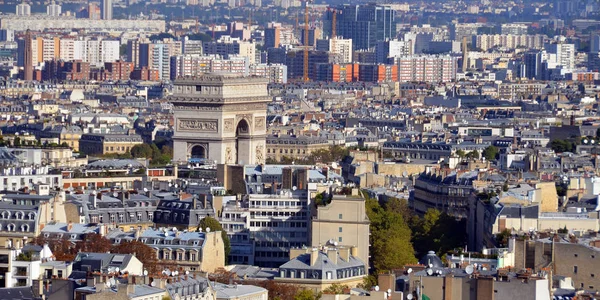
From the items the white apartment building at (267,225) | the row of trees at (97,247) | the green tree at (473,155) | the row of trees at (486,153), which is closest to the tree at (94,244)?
the row of trees at (97,247)

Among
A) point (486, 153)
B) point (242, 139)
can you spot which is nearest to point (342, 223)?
point (242, 139)

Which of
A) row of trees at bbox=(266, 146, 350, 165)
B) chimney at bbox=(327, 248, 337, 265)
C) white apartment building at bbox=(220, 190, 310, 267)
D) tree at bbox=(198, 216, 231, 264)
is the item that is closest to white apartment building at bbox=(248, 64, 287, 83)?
row of trees at bbox=(266, 146, 350, 165)

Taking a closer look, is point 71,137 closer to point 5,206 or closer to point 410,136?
point 410,136

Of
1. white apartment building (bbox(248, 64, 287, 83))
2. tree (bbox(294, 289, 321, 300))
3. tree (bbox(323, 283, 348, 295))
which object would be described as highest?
white apartment building (bbox(248, 64, 287, 83))

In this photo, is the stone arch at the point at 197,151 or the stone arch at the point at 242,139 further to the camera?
the stone arch at the point at 242,139

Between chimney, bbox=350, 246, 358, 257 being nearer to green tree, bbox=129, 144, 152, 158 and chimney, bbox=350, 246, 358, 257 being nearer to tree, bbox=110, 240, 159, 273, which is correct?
tree, bbox=110, 240, 159, 273

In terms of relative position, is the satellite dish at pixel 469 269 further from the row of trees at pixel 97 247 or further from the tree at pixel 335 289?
the row of trees at pixel 97 247

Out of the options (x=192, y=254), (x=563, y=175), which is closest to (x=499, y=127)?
(x=563, y=175)
